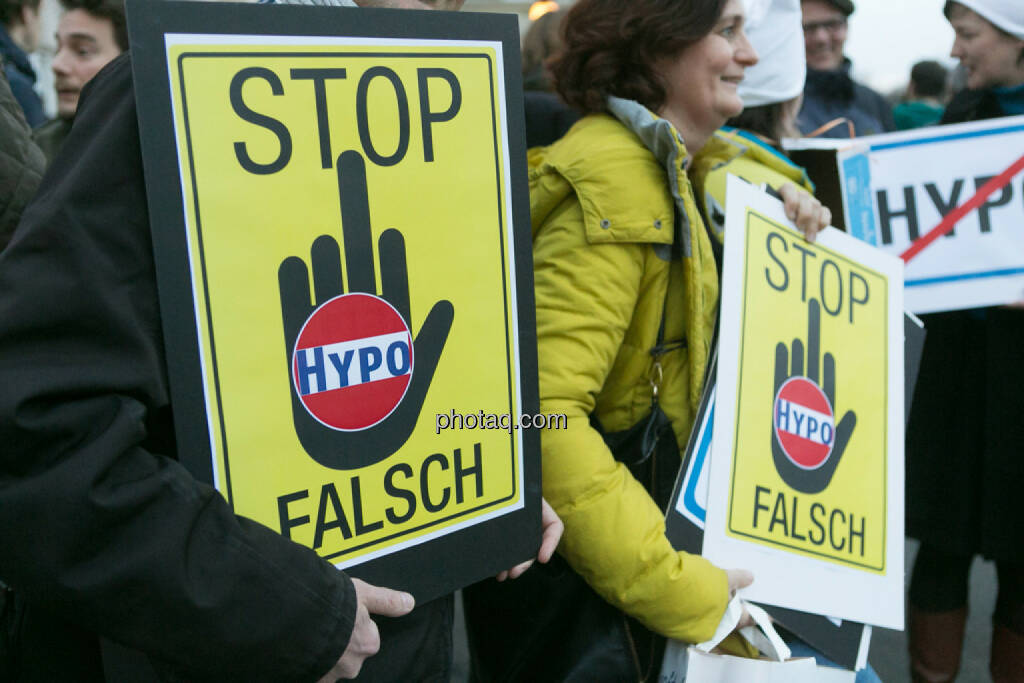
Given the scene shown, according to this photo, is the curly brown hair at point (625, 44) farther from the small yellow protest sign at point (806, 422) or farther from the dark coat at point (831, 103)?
the dark coat at point (831, 103)

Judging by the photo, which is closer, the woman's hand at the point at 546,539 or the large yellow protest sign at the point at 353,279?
the large yellow protest sign at the point at 353,279

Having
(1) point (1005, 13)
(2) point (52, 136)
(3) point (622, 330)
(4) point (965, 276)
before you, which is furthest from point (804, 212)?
(2) point (52, 136)

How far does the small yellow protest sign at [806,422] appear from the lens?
149 centimetres

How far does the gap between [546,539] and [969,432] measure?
6.07 ft

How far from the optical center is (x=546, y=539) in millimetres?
1260

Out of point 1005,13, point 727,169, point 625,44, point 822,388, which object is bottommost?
point 822,388

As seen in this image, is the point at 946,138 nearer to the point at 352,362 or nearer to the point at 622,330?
the point at 622,330

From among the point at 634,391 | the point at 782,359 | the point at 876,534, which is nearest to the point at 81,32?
the point at 634,391

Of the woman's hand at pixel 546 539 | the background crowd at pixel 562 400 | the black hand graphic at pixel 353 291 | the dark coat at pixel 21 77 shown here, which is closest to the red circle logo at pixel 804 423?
the background crowd at pixel 562 400

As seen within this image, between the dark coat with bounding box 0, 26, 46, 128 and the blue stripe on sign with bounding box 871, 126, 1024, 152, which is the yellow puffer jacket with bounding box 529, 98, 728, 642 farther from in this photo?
the dark coat with bounding box 0, 26, 46, 128

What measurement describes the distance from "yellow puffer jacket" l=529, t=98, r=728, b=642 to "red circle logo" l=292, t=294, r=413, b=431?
44 cm

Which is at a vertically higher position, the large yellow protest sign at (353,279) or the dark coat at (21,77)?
the dark coat at (21,77)

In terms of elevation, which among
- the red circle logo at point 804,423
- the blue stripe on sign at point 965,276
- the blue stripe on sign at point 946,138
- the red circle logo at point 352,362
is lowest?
the red circle logo at point 804,423

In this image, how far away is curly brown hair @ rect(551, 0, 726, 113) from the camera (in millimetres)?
1617
